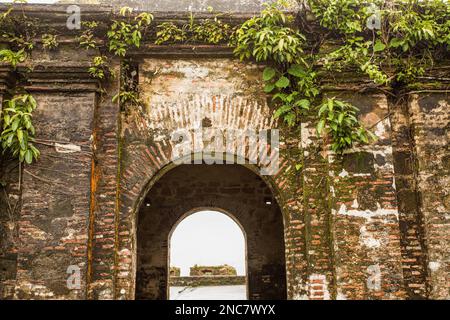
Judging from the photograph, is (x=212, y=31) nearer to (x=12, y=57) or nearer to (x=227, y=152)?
(x=227, y=152)

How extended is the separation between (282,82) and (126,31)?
1842 mm

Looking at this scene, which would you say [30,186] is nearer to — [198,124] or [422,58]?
[198,124]

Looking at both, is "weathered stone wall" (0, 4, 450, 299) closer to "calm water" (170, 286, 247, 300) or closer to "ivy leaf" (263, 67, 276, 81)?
"ivy leaf" (263, 67, 276, 81)

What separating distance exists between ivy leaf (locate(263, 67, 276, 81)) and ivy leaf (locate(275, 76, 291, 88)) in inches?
4.0

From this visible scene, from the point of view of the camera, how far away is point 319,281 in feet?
15.9

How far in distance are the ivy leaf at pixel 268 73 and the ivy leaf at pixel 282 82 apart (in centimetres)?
10

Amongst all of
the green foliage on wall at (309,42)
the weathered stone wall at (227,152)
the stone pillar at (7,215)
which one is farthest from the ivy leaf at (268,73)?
the stone pillar at (7,215)

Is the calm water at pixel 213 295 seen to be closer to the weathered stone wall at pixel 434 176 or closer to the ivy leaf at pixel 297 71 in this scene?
the weathered stone wall at pixel 434 176

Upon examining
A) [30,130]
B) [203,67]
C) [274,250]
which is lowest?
[274,250]

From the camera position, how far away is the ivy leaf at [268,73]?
521 centimetres

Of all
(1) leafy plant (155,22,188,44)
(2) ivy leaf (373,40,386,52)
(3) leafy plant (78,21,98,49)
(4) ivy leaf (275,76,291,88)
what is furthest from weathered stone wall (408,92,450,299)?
(3) leafy plant (78,21,98,49)

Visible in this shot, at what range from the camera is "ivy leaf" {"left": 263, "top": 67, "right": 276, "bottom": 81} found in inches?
205
